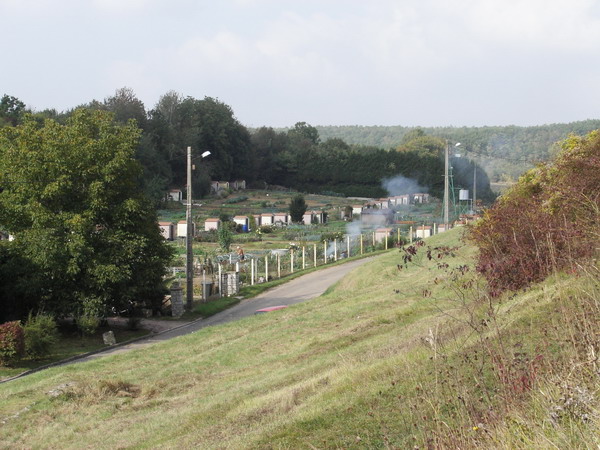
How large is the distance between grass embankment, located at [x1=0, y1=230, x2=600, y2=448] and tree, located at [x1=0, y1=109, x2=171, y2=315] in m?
4.54

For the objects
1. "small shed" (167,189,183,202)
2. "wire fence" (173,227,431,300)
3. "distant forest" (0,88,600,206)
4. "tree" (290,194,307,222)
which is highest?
"distant forest" (0,88,600,206)

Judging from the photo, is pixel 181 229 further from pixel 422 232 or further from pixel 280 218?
pixel 422 232

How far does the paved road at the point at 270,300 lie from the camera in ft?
76.4

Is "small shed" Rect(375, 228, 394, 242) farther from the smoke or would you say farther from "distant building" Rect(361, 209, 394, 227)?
the smoke

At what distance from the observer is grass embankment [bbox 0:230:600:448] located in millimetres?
5477

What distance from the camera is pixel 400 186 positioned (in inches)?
3967

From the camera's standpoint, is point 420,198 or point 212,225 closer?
point 212,225

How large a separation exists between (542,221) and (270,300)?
19.6m

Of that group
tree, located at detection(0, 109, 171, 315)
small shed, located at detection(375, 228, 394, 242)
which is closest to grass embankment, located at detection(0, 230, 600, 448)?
tree, located at detection(0, 109, 171, 315)

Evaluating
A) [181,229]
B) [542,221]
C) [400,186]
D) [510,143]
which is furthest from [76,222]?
[510,143]

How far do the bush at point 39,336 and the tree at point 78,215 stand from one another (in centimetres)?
283

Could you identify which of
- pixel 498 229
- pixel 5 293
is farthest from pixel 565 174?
pixel 5 293

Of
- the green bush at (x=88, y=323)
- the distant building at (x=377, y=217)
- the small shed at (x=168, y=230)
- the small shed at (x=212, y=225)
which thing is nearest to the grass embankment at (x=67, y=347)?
the green bush at (x=88, y=323)

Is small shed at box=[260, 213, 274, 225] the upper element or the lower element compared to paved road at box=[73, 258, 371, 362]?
upper
